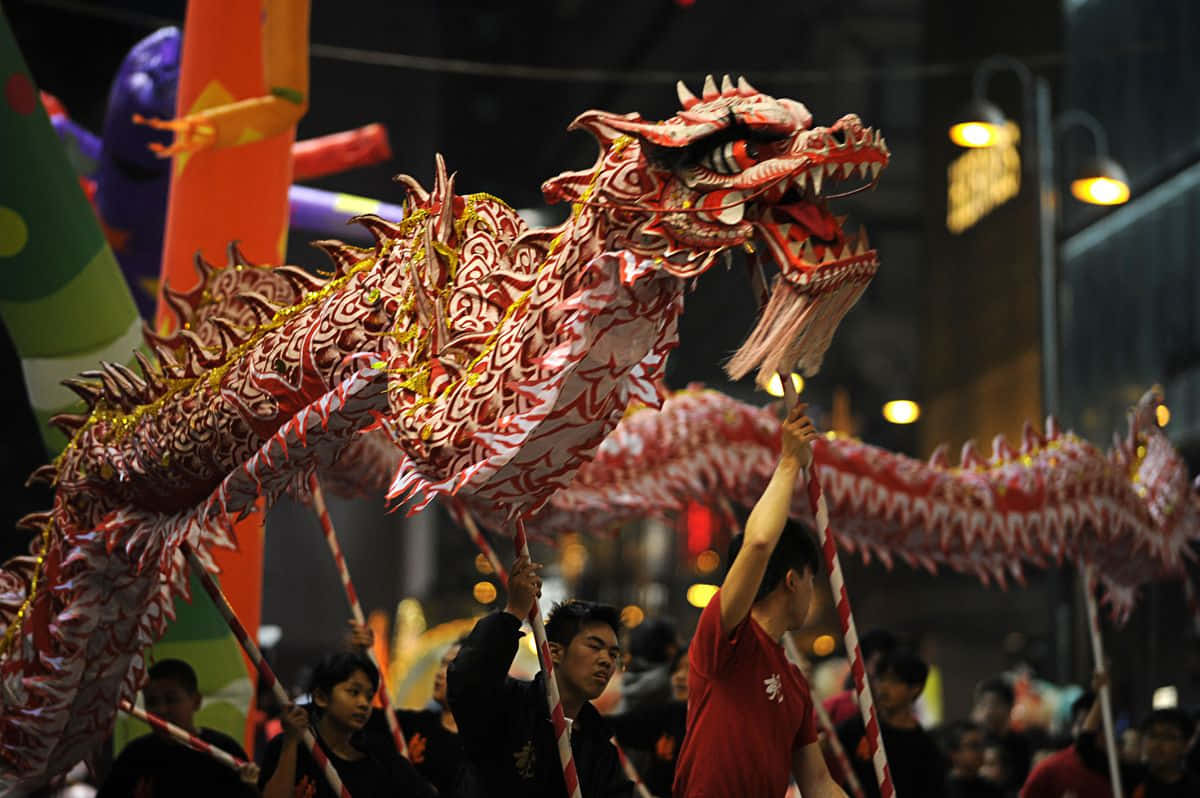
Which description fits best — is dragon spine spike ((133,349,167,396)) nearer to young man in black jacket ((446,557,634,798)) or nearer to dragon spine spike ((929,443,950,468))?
young man in black jacket ((446,557,634,798))

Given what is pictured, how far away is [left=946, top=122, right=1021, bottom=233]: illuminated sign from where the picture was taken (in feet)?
59.4

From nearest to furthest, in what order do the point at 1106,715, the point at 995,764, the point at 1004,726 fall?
the point at 1106,715
the point at 995,764
the point at 1004,726

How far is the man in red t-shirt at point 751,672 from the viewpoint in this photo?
3.84 m

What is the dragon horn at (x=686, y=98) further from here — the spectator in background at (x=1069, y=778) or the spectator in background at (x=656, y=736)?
the spectator in background at (x=1069, y=778)

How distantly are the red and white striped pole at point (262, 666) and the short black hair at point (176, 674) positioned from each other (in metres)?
1.03

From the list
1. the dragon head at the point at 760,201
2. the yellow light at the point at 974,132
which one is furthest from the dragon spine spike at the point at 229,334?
the yellow light at the point at 974,132

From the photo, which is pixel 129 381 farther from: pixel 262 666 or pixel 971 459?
A: pixel 971 459

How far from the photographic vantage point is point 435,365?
4.16 m

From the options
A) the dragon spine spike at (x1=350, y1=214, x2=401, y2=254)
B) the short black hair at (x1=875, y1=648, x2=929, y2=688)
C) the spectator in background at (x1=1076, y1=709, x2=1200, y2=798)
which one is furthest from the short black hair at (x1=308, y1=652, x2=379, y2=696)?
the spectator in background at (x1=1076, y1=709, x2=1200, y2=798)

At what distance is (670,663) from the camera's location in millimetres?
7137

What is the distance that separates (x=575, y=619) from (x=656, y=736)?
200 centimetres

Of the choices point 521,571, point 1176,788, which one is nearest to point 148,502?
point 521,571

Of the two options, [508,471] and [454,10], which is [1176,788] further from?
[454,10]

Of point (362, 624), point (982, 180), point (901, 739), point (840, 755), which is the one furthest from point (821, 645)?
point (362, 624)
